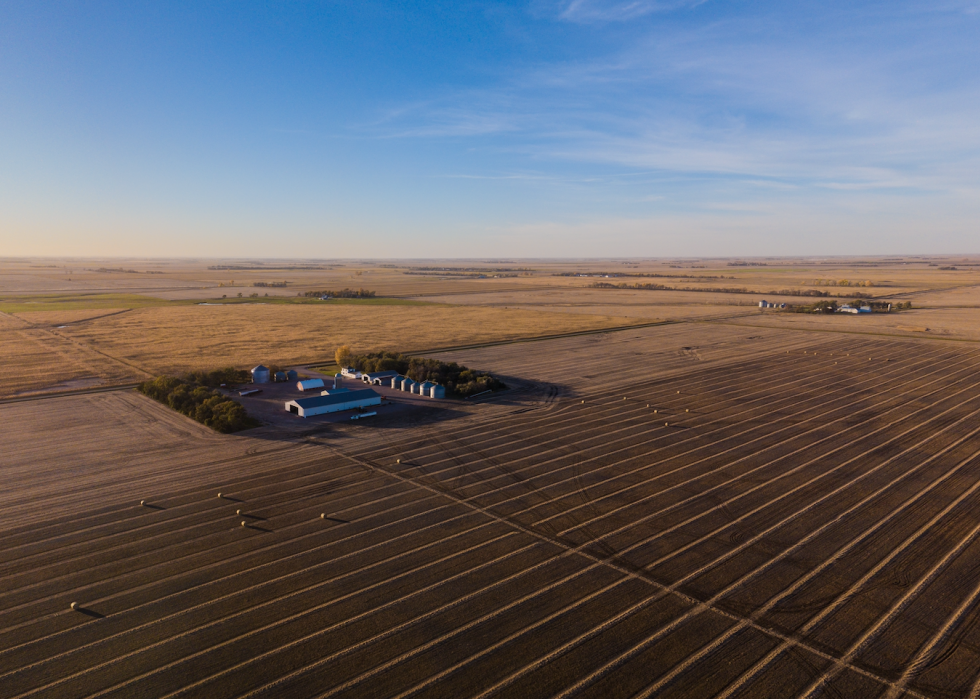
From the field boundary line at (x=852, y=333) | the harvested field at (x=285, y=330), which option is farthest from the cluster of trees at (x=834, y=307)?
the harvested field at (x=285, y=330)

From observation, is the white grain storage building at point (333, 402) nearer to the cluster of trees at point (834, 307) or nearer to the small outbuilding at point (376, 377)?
the small outbuilding at point (376, 377)

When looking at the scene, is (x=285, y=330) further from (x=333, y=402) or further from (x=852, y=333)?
(x=852, y=333)

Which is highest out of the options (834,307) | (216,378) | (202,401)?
(834,307)

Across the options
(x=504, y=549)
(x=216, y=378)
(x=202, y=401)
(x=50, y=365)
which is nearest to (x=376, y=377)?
(x=216, y=378)

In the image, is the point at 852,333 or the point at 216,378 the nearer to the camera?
the point at 216,378

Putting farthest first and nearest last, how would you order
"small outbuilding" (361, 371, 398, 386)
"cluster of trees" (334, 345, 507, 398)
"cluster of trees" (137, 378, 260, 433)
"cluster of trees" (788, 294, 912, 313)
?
1. "cluster of trees" (788, 294, 912, 313)
2. "small outbuilding" (361, 371, 398, 386)
3. "cluster of trees" (334, 345, 507, 398)
4. "cluster of trees" (137, 378, 260, 433)

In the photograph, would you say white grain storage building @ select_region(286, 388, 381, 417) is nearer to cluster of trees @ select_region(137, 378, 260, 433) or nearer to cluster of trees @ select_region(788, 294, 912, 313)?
cluster of trees @ select_region(137, 378, 260, 433)

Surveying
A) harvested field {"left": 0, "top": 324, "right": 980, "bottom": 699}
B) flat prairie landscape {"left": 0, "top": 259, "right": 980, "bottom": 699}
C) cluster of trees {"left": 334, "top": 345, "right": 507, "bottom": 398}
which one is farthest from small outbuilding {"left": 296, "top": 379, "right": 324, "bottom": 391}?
harvested field {"left": 0, "top": 324, "right": 980, "bottom": 699}
